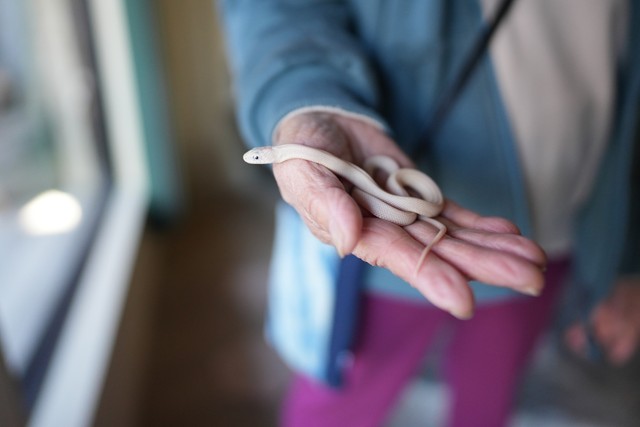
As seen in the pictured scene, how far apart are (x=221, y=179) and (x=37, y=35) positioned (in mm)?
1076

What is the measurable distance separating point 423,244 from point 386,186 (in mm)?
162

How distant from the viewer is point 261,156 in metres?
0.55

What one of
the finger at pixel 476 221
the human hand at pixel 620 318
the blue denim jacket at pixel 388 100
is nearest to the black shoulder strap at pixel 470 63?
the blue denim jacket at pixel 388 100

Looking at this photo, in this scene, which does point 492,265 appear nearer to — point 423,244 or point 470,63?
point 423,244

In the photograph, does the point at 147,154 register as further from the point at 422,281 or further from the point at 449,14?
the point at 422,281

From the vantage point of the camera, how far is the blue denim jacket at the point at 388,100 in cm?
60

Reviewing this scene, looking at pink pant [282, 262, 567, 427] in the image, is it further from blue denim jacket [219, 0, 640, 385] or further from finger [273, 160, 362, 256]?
finger [273, 160, 362, 256]

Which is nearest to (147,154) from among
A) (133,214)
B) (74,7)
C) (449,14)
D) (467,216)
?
(133,214)

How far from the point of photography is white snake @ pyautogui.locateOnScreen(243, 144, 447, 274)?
47cm

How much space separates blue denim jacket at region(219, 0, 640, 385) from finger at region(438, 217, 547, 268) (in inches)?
7.0

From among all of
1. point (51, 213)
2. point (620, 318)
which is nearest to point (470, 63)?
point (620, 318)

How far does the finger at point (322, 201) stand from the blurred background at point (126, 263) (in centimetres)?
50

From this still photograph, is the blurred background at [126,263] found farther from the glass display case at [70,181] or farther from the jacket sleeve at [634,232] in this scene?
the jacket sleeve at [634,232]

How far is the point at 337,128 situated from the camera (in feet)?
1.82
